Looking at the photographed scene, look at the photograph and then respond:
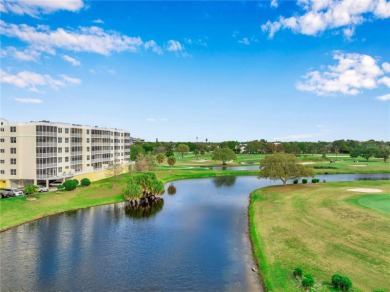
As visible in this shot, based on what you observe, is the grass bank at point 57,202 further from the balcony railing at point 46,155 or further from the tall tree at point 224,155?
the tall tree at point 224,155

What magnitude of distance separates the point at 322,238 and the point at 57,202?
4770cm

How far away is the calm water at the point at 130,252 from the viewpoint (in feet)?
97.5

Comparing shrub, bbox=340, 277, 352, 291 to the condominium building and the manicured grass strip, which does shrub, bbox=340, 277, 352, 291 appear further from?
the condominium building

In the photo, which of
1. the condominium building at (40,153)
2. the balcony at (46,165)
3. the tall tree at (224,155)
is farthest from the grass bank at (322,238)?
the tall tree at (224,155)

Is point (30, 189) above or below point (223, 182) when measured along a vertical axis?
above

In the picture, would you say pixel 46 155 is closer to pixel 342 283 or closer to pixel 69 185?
pixel 69 185

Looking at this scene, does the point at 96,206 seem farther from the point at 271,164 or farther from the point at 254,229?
the point at 271,164

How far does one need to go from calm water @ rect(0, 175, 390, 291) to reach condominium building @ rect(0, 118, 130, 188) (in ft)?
65.7

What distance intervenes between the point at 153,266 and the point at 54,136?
175 ft

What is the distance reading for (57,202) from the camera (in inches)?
2345

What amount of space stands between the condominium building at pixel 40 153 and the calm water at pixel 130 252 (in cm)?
2003

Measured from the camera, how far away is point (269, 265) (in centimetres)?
3225

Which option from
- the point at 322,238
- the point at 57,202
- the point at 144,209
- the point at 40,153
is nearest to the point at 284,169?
the point at 144,209

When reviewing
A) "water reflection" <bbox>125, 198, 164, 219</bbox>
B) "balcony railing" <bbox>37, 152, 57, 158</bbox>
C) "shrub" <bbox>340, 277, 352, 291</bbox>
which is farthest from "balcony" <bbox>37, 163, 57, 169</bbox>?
"shrub" <bbox>340, 277, 352, 291</bbox>
